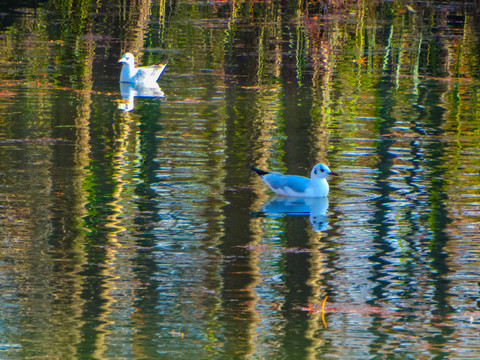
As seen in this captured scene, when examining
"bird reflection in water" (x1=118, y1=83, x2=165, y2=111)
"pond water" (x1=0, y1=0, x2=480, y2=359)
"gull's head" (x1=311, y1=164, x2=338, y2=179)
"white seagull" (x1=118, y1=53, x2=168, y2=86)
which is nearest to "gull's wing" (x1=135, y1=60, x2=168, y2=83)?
"white seagull" (x1=118, y1=53, x2=168, y2=86)

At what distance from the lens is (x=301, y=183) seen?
1034cm

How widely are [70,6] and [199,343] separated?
70.0 ft

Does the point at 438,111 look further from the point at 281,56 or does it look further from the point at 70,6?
the point at 70,6

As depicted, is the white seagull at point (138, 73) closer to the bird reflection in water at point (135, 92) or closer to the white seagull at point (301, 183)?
the bird reflection in water at point (135, 92)

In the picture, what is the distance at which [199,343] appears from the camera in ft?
21.1

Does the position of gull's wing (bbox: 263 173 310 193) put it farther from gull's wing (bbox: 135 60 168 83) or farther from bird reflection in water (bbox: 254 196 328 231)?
gull's wing (bbox: 135 60 168 83)

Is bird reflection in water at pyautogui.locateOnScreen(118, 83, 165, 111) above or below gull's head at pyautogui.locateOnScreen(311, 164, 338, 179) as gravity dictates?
above

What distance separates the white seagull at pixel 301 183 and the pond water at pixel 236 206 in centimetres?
12

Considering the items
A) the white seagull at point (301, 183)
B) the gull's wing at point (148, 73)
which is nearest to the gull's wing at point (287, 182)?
the white seagull at point (301, 183)

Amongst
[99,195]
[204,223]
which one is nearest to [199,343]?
[204,223]

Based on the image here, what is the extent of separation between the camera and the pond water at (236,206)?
6.72 m

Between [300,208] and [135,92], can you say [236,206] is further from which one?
[135,92]

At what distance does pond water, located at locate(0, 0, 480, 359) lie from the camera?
6.72 meters

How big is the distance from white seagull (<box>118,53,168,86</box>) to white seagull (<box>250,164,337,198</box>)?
21.9ft
